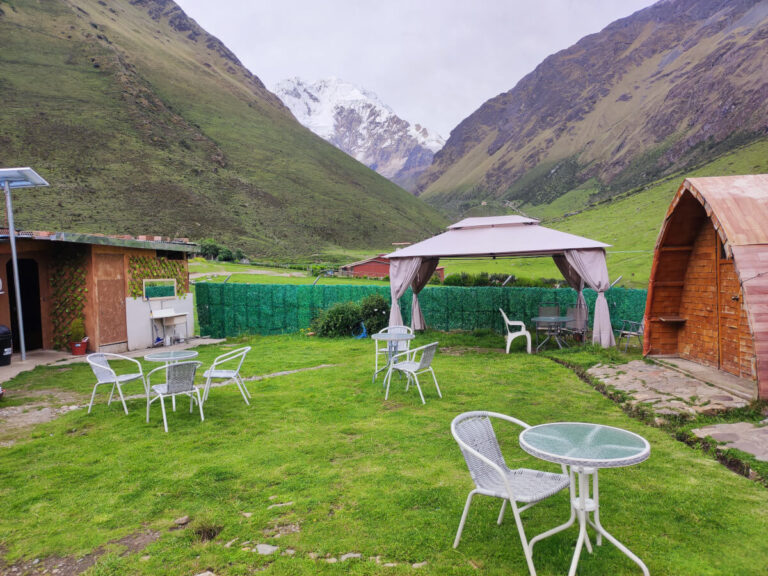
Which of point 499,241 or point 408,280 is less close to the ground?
point 499,241

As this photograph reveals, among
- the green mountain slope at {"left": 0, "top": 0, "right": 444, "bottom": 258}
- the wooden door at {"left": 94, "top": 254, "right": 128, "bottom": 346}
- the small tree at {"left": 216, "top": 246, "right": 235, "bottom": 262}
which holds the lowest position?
the wooden door at {"left": 94, "top": 254, "right": 128, "bottom": 346}

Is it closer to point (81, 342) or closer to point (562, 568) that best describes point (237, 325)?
point (81, 342)

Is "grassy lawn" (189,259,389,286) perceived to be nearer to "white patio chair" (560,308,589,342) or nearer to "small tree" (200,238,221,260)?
"small tree" (200,238,221,260)

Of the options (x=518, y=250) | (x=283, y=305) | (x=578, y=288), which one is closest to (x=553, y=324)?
(x=578, y=288)

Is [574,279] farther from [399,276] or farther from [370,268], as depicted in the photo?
[370,268]

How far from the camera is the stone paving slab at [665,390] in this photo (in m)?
5.28

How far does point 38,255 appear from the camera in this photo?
11328 millimetres

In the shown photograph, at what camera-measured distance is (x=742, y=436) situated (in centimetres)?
440

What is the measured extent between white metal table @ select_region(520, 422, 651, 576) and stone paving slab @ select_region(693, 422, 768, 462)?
203 cm

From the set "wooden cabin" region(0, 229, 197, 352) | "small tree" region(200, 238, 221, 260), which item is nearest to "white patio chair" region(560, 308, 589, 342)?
"wooden cabin" region(0, 229, 197, 352)

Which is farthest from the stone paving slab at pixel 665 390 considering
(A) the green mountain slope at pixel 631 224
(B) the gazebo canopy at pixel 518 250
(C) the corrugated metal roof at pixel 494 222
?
(A) the green mountain slope at pixel 631 224

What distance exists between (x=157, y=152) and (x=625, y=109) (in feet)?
386

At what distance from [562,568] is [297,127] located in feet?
352

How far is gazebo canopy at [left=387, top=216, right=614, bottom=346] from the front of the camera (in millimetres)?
9352
